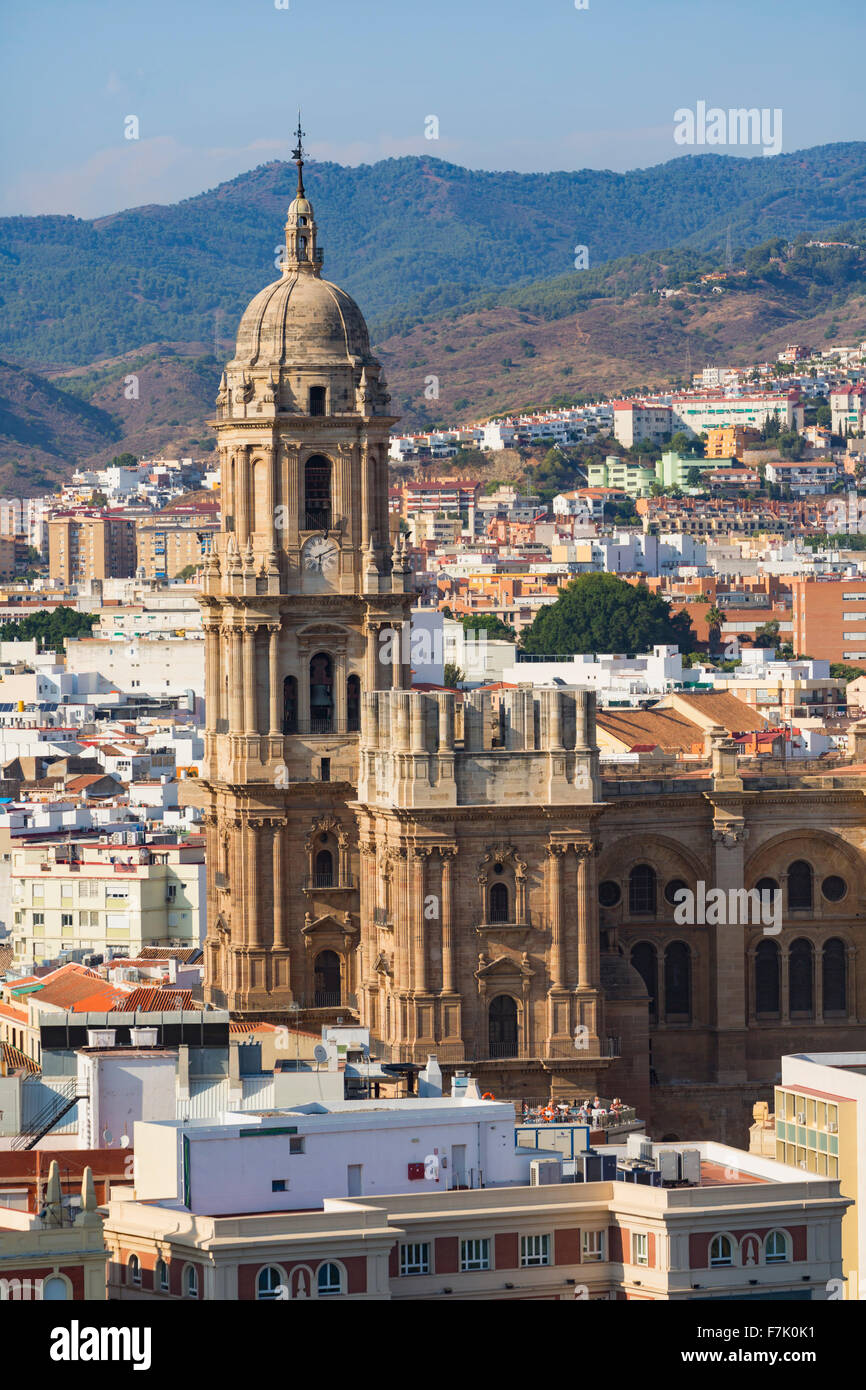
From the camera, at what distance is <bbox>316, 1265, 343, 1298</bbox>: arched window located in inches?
2094

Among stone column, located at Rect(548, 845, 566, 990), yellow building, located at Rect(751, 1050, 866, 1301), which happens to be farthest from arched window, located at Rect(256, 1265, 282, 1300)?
stone column, located at Rect(548, 845, 566, 990)

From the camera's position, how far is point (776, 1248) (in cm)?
5719

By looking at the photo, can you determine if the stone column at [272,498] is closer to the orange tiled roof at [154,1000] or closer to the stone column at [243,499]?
the stone column at [243,499]

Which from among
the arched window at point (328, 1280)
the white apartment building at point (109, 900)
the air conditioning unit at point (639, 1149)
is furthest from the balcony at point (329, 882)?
the arched window at point (328, 1280)

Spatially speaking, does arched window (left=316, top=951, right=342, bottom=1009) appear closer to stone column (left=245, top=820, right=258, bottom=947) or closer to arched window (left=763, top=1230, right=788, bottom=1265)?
stone column (left=245, top=820, right=258, bottom=947)

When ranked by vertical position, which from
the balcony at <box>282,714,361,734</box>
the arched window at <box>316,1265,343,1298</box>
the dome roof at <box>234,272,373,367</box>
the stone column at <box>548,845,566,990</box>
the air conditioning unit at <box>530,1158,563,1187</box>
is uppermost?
the dome roof at <box>234,272,373,367</box>

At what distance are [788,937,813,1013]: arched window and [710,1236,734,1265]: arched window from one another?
1315 inches

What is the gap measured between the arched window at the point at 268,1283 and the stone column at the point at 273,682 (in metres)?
37.7

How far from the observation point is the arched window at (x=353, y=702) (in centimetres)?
9025

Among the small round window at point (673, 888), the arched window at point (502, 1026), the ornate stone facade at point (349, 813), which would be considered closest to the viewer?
the arched window at point (502, 1026)

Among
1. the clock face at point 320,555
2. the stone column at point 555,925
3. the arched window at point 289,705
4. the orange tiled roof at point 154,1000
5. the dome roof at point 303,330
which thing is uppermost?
the dome roof at point 303,330

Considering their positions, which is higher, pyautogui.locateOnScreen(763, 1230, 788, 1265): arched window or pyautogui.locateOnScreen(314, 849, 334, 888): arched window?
pyautogui.locateOnScreen(314, 849, 334, 888): arched window

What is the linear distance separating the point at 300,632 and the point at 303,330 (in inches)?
290

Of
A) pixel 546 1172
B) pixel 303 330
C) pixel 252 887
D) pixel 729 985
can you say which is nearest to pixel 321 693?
pixel 252 887
